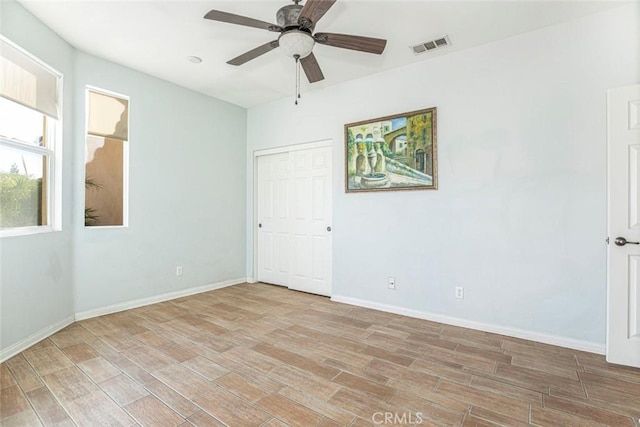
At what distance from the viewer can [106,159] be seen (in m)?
3.54

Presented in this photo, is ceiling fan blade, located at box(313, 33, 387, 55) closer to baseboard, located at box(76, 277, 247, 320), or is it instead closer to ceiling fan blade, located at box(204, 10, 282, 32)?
ceiling fan blade, located at box(204, 10, 282, 32)

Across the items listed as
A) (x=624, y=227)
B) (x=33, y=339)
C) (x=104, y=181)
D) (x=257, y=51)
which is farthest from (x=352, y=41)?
→ (x=33, y=339)

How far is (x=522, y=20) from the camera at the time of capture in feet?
8.74

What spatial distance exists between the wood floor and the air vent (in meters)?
2.88

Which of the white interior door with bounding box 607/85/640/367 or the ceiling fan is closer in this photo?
the ceiling fan

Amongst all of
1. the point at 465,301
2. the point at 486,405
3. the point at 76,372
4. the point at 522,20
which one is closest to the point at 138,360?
the point at 76,372

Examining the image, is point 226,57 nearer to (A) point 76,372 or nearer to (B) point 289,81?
(B) point 289,81

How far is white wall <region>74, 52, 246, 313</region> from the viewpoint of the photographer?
11.1 feet

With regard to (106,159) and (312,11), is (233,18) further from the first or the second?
(106,159)

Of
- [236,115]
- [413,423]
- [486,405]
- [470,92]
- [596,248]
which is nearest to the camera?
[413,423]

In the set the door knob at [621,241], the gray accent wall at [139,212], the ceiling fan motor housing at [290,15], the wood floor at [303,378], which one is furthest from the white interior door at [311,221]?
the door knob at [621,241]

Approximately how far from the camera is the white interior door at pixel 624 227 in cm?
232

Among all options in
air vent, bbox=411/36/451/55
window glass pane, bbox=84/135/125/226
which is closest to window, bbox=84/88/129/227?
window glass pane, bbox=84/135/125/226

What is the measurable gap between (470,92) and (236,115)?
347cm
